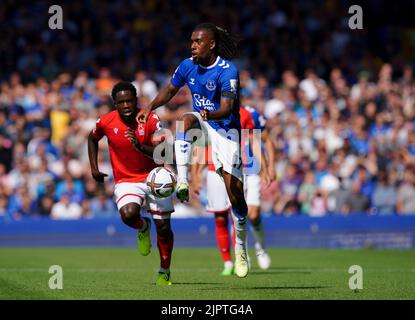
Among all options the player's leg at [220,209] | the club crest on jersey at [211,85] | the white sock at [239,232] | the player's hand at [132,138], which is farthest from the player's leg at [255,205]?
the club crest on jersey at [211,85]

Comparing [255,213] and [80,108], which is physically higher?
[80,108]

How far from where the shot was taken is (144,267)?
16375 millimetres

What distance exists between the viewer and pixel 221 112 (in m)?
11.7

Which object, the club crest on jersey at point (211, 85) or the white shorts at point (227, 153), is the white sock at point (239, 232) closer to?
the white shorts at point (227, 153)

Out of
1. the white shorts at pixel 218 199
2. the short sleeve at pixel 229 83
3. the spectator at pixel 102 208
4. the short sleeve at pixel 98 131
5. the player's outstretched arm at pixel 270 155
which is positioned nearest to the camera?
the short sleeve at pixel 229 83

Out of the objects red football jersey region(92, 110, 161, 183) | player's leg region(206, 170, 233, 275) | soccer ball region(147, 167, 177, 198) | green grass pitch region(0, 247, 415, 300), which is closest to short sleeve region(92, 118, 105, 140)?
red football jersey region(92, 110, 161, 183)

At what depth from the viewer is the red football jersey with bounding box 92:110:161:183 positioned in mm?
12680

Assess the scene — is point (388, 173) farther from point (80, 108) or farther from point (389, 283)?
point (389, 283)

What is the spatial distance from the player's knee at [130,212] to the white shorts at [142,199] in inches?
3.4

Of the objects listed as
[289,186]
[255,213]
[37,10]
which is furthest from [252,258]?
[37,10]

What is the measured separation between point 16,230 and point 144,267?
6250 millimetres

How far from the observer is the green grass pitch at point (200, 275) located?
1154cm

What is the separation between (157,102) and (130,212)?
1.35 meters

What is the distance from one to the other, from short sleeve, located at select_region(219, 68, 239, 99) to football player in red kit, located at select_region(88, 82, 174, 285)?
113 centimetres
